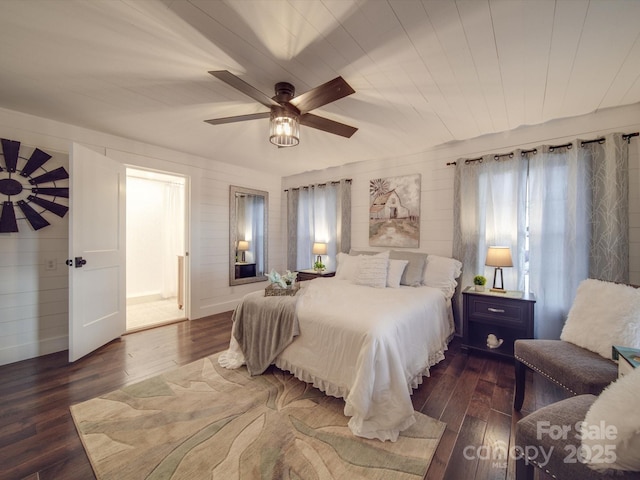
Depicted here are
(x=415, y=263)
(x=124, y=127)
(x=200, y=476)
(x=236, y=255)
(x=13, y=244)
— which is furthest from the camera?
(x=236, y=255)

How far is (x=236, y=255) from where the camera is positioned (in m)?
4.51

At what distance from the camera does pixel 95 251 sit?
2.82 metres

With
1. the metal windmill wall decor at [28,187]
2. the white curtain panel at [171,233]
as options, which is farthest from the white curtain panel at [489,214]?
the white curtain panel at [171,233]

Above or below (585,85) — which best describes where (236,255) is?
below

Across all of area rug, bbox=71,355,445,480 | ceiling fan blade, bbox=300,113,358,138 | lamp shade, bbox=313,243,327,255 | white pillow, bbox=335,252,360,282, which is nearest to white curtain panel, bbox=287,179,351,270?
lamp shade, bbox=313,243,327,255

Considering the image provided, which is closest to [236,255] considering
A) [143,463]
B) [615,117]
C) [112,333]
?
[112,333]

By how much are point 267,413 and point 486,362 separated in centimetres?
224

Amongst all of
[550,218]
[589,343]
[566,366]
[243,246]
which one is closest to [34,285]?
[243,246]

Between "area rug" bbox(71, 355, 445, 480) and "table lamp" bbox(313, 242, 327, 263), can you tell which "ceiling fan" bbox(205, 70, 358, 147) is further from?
"table lamp" bbox(313, 242, 327, 263)

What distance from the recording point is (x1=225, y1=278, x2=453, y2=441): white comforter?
1.61 m

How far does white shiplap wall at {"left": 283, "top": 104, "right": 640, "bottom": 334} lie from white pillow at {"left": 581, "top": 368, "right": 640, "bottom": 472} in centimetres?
230

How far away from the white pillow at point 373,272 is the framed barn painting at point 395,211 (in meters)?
0.72

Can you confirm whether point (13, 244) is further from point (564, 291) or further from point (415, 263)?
point (564, 291)

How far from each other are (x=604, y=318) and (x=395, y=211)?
2.41 metres
